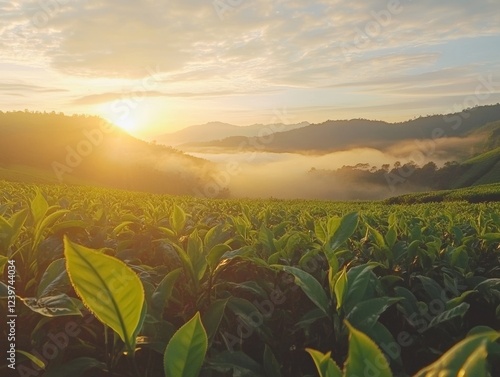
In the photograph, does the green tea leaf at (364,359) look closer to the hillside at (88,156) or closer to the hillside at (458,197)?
the hillside at (458,197)

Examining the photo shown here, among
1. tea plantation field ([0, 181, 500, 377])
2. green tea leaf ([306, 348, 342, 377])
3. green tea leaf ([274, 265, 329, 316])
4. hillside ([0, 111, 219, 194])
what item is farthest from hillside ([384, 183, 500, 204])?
hillside ([0, 111, 219, 194])

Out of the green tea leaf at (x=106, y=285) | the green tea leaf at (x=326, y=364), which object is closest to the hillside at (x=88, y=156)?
the green tea leaf at (x=106, y=285)

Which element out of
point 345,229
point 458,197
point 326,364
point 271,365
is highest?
point 345,229

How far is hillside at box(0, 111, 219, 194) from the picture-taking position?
8044cm

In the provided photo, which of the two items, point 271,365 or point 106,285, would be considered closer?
point 106,285

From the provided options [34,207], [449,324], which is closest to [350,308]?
[449,324]

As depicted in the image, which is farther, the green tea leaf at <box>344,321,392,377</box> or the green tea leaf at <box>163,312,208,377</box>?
the green tea leaf at <box>163,312,208,377</box>

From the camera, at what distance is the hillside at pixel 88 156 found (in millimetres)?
80438

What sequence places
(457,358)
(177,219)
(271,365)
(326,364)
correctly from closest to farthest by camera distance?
1. (457,358)
2. (326,364)
3. (271,365)
4. (177,219)

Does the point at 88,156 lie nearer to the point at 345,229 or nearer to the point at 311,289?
the point at 345,229

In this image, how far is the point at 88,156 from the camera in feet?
277

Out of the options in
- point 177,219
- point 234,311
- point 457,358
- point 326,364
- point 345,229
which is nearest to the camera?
point 457,358
